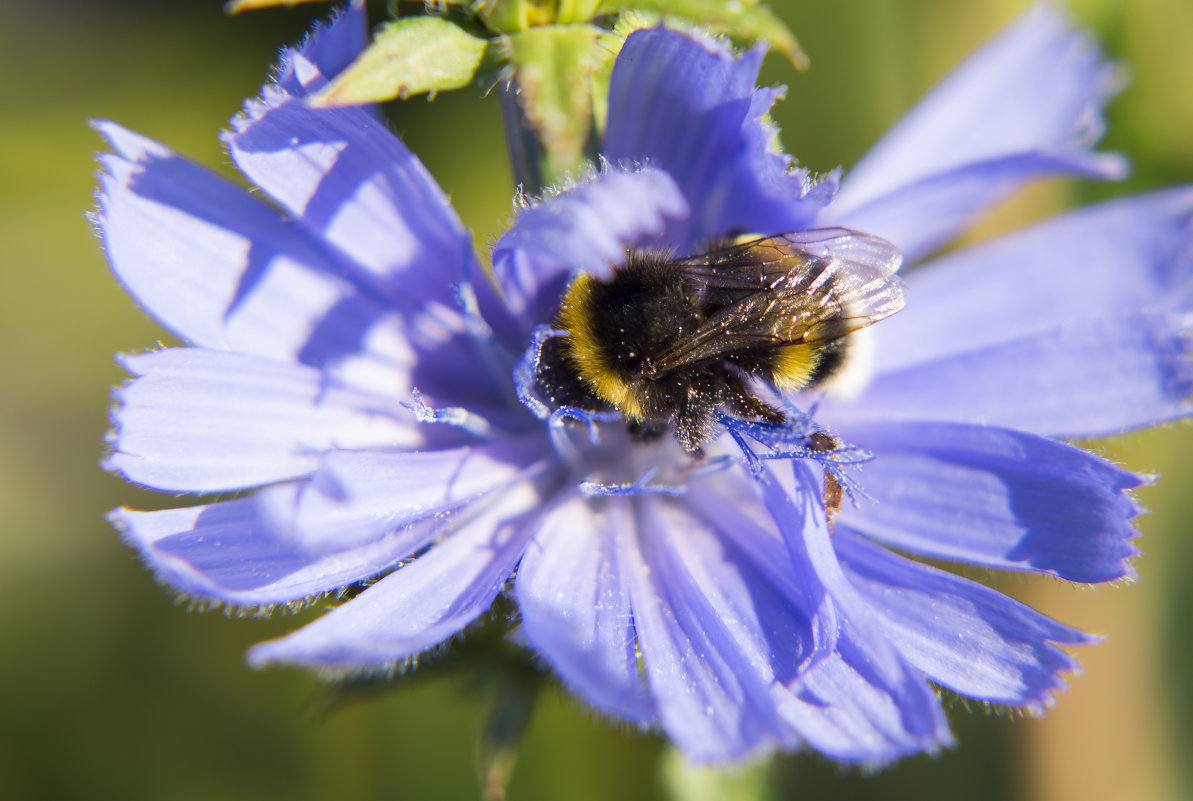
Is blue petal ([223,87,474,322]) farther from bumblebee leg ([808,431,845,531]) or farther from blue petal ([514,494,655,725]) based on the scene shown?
bumblebee leg ([808,431,845,531])

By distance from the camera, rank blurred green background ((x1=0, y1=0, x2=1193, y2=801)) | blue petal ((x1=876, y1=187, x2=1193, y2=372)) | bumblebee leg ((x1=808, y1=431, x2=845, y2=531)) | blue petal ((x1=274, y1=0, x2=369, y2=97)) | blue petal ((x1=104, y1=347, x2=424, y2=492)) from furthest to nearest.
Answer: blurred green background ((x1=0, y1=0, x2=1193, y2=801))
blue petal ((x1=876, y1=187, x2=1193, y2=372))
bumblebee leg ((x1=808, y1=431, x2=845, y2=531))
blue petal ((x1=104, y1=347, x2=424, y2=492))
blue petal ((x1=274, y1=0, x2=369, y2=97))

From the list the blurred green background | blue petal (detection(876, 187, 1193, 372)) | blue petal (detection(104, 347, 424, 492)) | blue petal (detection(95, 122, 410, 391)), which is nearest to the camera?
blue petal (detection(104, 347, 424, 492))

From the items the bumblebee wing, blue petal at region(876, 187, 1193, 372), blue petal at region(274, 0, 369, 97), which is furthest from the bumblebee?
blue petal at region(274, 0, 369, 97)

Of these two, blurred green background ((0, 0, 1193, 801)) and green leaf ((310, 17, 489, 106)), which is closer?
green leaf ((310, 17, 489, 106))

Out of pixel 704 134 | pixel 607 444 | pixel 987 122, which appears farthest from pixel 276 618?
pixel 987 122

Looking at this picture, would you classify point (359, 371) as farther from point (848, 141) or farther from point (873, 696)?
point (848, 141)

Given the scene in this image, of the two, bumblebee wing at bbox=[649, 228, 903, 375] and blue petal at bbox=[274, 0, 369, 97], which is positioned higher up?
blue petal at bbox=[274, 0, 369, 97]

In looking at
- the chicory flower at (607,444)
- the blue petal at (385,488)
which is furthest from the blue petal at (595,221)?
the blue petal at (385,488)
